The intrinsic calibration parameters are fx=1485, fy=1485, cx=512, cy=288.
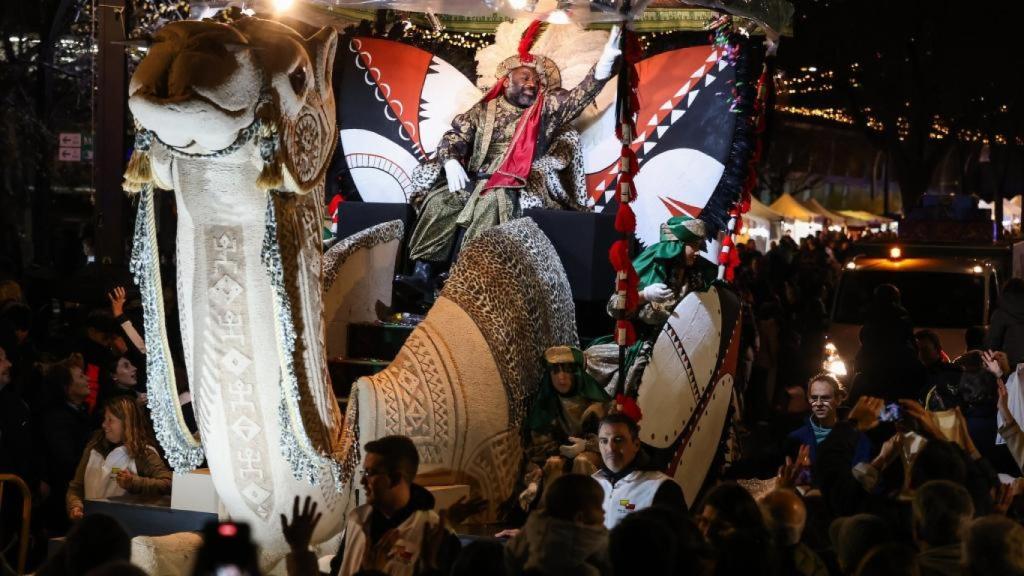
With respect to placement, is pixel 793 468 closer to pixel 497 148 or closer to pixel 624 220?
pixel 624 220

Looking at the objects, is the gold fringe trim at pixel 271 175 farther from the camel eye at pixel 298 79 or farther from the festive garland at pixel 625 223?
the festive garland at pixel 625 223

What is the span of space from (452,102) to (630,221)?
2598mm

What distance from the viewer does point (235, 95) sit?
5430 mm

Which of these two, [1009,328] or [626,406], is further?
[1009,328]

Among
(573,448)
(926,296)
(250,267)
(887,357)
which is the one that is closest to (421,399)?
(573,448)

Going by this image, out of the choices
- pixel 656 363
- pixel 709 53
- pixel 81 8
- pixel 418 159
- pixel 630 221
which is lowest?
pixel 656 363

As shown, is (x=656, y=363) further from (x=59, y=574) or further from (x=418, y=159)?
(x=59, y=574)

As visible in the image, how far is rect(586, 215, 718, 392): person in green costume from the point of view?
814 centimetres

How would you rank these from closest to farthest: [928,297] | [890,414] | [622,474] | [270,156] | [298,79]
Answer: [270,156], [298,79], [622,474], [890,414], [928,297]

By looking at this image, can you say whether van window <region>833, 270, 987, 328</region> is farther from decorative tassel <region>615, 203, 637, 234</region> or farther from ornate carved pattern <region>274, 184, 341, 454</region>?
ornate carved pattern <region>274, 184, 341, 454</region>

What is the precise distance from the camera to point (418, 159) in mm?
9680

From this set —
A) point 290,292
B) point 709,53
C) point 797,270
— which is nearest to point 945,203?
point 797,270

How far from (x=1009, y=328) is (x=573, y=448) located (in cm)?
514

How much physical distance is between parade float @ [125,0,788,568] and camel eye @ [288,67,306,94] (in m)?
0.02
